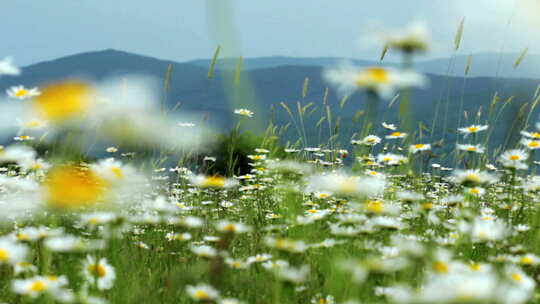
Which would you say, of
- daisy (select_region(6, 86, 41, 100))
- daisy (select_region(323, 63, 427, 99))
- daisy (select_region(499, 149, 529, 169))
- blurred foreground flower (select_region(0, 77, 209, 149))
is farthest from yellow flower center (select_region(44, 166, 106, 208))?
daisy (select_region(499, 149, 529, 169))

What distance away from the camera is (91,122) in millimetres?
1424

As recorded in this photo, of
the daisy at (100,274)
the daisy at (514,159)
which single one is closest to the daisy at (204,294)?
the daisy at (100,274)

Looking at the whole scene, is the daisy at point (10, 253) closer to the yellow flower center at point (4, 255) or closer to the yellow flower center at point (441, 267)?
the yellow flower center at point (4, 255)

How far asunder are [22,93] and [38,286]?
3.13ft

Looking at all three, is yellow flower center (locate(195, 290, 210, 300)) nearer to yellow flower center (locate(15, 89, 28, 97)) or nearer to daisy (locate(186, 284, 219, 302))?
daisy (locate(186, 284, 219, 302))

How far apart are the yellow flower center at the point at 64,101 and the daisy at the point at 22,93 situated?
1.64 feet

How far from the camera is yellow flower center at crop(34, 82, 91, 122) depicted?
1.31m

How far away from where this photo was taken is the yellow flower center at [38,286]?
4.13ft

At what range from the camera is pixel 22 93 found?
1933 mm

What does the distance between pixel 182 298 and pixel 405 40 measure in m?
1.11

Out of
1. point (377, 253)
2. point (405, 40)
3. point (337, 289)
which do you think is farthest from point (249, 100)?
point (377, 253)

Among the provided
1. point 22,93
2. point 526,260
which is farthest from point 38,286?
point 526,260

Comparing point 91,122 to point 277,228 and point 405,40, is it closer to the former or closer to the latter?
point 277,228

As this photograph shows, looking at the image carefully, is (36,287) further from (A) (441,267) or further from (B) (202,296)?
(A) (441,267)
